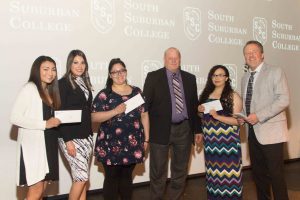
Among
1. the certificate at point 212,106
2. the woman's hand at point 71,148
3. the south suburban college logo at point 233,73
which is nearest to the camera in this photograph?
the woman's hand at point 71,148

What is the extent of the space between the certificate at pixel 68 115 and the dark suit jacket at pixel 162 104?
912 millimetres

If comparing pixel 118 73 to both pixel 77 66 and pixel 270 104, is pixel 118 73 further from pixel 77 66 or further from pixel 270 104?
pixel 270 104

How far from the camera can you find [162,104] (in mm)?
3500

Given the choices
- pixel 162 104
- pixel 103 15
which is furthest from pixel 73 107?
pixel 103 15

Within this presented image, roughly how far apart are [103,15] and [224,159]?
82.4 inches

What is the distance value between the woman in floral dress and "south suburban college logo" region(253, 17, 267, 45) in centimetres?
291

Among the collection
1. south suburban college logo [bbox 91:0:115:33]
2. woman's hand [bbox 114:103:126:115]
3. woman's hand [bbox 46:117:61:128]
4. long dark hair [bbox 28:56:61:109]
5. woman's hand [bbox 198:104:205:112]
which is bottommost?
woman's hand [bbox 46:117:61:128]

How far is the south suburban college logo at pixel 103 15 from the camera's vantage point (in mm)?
3896

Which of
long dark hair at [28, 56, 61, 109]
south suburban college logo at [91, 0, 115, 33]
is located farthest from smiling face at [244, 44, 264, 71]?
long dark hair at [28, 56, 61, 109]

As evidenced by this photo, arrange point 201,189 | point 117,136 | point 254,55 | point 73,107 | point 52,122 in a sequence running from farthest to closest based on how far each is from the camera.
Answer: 1. point 201,189
2. point 254,55
3. point 117,136
4. point 73,107
5. point 52,122

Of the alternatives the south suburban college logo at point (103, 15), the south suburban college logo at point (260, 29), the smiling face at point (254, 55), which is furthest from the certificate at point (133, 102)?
the south suburban college logo at point (260, 29)

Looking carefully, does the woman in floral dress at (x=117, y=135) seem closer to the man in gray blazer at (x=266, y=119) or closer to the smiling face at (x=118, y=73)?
the smiling face at (x=118, y=73)

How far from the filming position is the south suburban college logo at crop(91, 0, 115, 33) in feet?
12.8

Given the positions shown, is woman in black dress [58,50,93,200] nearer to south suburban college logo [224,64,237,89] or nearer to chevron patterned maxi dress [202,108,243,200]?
chevron patterned maxi dress [202,108,243,200]
